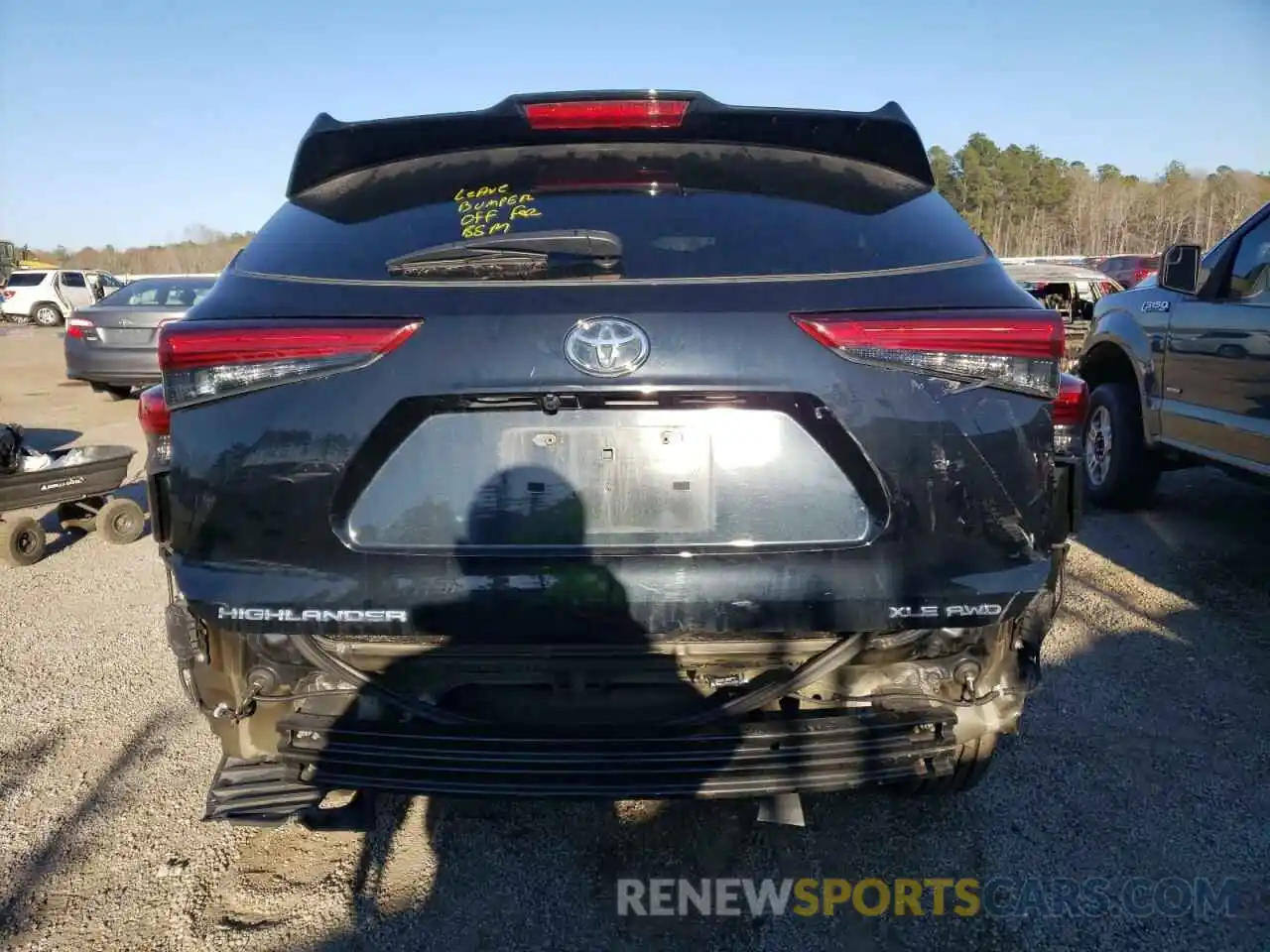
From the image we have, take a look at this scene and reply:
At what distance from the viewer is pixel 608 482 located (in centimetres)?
Result: 194

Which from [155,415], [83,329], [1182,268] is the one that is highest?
[1182,268]

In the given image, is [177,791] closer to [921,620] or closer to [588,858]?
[588,858]

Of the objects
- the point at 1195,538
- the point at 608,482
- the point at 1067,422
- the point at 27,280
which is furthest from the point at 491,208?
the point at 27,280

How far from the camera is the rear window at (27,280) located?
3338 cm

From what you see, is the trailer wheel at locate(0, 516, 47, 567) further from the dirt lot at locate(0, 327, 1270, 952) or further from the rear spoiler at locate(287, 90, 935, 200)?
the rear spoiler at locate(287, 90, 935, 200)

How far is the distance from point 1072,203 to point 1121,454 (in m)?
67.8

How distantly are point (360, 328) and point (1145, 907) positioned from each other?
2400mm

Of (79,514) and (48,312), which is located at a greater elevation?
(48,312)

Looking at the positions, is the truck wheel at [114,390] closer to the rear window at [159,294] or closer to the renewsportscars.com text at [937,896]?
the rear window at [159,294]

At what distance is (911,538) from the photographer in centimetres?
193

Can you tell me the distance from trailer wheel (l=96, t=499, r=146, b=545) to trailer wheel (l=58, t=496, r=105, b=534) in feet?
0.43

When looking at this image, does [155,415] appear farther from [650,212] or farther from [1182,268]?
[1182,268]

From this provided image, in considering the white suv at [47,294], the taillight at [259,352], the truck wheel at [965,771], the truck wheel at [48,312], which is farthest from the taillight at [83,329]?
the truck wheel at [48,312]

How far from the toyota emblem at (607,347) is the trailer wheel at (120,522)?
5201 millimetres
